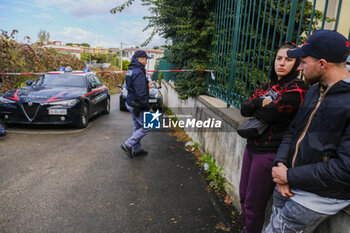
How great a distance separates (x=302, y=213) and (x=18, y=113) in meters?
6.94

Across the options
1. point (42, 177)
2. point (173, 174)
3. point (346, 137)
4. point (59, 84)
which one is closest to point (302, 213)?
point (346, 137)

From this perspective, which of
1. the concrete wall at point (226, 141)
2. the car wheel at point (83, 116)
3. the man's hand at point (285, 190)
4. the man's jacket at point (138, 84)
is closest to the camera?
the man's hand at point (285, 190)

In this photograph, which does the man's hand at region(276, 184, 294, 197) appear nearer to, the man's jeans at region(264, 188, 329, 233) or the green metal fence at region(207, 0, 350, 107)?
the man's jeans at region(264, 188, 329, 233)

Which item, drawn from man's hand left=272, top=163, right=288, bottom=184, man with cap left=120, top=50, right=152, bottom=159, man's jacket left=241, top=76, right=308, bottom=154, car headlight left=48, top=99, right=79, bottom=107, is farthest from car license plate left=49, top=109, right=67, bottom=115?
man's hand left=272, top=163, right=288, bottom=184

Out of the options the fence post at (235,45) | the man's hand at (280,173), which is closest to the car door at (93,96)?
the fence post at (235,45)

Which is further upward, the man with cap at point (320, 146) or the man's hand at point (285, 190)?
the man with cap at point (320, 146)

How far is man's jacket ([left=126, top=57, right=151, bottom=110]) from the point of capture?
15.7 feet

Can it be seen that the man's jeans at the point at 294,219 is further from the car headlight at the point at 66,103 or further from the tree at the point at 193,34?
the car headlight at the point at 66,103

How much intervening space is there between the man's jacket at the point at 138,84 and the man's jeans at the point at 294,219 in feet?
11.5

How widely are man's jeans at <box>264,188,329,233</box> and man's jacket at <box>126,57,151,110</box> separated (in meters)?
3.49

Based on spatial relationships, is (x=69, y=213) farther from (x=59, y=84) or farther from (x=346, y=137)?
(x=59, y=84)

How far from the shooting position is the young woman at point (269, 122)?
2.04 meters

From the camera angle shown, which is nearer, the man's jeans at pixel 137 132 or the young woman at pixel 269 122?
the young woman at pixel 269 122

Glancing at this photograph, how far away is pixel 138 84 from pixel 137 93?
176mm
